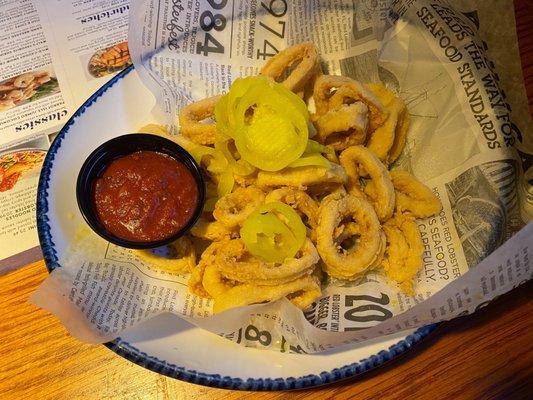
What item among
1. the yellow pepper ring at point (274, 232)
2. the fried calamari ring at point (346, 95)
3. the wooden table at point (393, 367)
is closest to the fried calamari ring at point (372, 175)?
the fried calamari ring at point (346, 95)

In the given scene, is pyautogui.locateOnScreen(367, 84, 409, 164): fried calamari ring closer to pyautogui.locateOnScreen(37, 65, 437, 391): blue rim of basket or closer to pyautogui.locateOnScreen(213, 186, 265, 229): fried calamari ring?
pyautogui.locateOnScreen(213, 186, 265, 229): fried calamari ring

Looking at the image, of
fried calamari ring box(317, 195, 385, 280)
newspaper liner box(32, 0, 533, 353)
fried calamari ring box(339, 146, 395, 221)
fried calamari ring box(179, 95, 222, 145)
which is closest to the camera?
newspaper liner box(32, 0, 533, 353)

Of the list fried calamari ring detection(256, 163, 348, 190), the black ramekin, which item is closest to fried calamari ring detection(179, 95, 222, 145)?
the black ramekin

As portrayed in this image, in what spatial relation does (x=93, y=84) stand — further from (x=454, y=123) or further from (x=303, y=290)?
(x=454, y=123)

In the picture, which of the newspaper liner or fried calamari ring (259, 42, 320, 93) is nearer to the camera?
the newspaper liner

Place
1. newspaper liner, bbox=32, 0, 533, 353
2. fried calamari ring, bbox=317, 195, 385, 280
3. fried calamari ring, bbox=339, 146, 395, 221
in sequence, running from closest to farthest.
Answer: newspaper liner, bbox=32, 0, 533, 353 < fried calamari ring, bbox=317, 195, 385, 280 < fried calamari ring, bbox=339, 146, 395, 221

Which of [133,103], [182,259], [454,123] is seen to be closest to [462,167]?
[454,123]

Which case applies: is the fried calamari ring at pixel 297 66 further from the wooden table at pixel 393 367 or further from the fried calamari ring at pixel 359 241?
the wooden table at pixel 393 367

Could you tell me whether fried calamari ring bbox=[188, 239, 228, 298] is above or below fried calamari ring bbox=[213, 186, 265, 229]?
below
